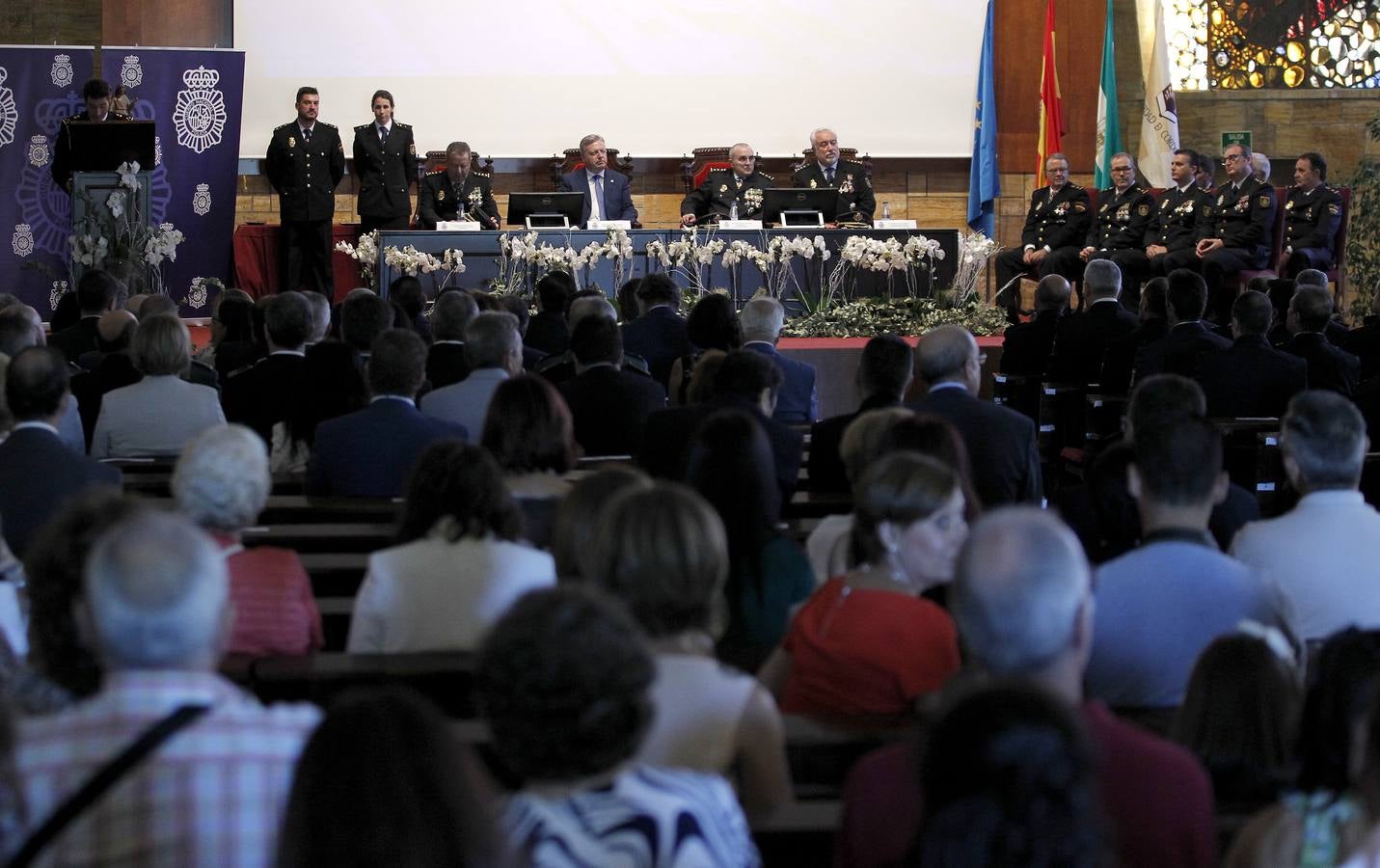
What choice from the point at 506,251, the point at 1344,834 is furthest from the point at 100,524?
the point at 506,251

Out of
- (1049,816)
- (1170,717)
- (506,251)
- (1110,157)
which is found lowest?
(1170,717)

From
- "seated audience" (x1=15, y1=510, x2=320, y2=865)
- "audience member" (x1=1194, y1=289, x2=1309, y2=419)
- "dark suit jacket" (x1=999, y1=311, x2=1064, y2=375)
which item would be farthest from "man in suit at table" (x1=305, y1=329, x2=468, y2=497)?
"dark suit jacket" (x1=999, y1=311, x2=1064, y2=375)

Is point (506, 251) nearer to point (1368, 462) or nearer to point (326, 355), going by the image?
point (326, 355)

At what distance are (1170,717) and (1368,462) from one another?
131 inches

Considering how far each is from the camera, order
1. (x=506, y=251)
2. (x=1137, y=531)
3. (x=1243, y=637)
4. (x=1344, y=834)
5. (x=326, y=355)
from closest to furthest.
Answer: (x=1344, y=834), (x=1243, y=637), (x=1137, y=531), (x=326, y=355), (x=506, y=251)

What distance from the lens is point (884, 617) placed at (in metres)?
2.63

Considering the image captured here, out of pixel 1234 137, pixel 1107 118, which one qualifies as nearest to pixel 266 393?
pixel 1107 118

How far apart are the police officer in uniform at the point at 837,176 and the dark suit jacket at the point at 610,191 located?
0.39 m

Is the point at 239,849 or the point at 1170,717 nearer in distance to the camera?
the point at 239,849

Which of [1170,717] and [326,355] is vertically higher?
[326,355]

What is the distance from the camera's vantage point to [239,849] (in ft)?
5.89

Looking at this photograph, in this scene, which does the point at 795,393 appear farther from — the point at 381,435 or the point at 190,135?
the point at 190,135

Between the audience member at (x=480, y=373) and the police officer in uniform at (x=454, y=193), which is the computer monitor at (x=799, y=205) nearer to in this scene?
the police officer in uniform at (x=454, y=193)

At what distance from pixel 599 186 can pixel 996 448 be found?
23.4 ft
